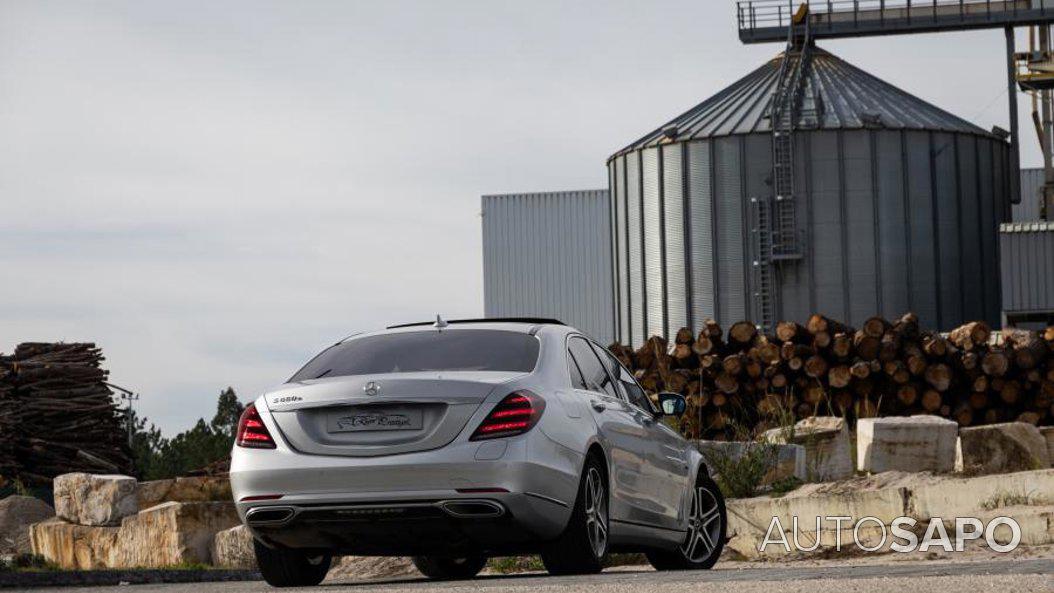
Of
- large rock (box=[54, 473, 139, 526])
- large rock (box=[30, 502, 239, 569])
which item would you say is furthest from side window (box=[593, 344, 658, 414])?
large rock (box=[54, 473, 139, 526])

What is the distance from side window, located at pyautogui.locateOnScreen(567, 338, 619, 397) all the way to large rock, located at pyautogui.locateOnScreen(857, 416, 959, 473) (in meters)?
7.08

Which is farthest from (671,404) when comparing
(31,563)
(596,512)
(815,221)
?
(815,221)

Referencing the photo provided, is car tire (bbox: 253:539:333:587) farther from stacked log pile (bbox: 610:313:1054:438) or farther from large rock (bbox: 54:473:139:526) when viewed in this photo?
stacked log pile (bbox: 610:313:1054:438)

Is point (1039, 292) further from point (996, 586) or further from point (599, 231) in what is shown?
point (996, 586)

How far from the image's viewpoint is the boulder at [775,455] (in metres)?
14.7

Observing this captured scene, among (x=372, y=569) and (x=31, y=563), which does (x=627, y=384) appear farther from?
(x=31, y=563)

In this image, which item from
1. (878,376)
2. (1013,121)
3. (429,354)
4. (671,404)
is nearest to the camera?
(429,354)

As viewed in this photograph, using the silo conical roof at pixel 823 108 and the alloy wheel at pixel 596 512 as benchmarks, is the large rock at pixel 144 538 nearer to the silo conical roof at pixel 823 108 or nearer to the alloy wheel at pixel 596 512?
the alloy wheel at pixel 596 512

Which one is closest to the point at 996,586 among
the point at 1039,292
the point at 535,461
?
the point at 535,461

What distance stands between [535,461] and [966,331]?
17535mm

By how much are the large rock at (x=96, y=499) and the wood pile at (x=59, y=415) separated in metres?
6.79

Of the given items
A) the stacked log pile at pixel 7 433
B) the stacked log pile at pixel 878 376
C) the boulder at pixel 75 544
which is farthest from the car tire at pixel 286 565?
the stacked log pile at pixel 7 433

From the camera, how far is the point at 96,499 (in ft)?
60.8

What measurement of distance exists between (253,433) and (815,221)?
2367 cm
